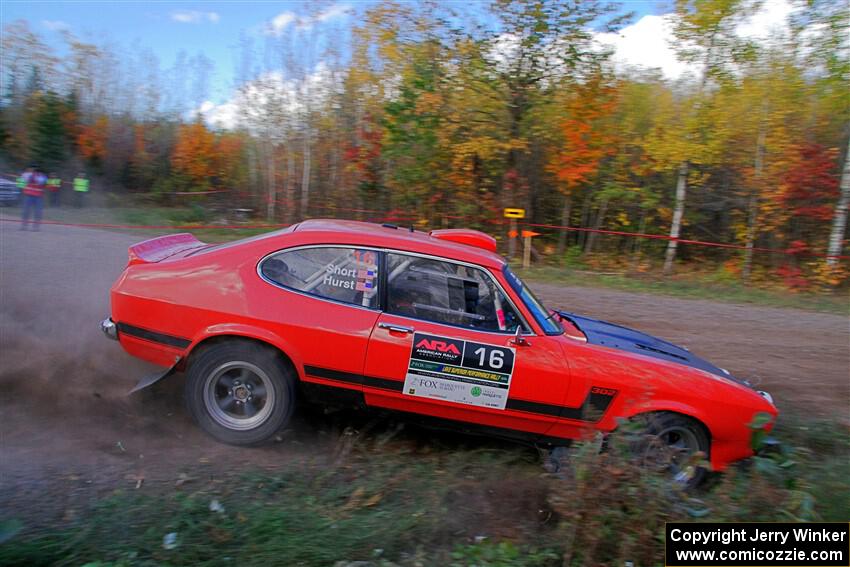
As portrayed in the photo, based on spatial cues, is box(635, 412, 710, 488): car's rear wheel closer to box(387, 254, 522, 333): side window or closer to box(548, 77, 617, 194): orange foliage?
box(387, 254, 522, 333): side window

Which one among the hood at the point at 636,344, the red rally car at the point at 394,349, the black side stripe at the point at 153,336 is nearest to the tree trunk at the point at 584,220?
the hood at the point at 636,344

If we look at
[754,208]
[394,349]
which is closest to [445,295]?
[394,349]

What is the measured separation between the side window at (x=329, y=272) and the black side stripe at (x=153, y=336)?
2.55ft

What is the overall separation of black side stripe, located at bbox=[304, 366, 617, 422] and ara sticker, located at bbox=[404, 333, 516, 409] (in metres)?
0.10

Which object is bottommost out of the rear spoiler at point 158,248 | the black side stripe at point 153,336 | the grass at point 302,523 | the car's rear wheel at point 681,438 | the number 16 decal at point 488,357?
the grass at point 302,523

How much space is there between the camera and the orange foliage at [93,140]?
22656mm

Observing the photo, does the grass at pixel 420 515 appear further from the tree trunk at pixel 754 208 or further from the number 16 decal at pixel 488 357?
the tree trunk at pixel 754 208

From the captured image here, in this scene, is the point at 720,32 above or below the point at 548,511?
above

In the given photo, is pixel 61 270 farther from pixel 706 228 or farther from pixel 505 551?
pixel 706 228

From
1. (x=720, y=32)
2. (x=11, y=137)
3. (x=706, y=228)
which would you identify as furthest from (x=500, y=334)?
(x=11, y=137)

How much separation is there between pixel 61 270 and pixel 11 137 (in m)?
17.1

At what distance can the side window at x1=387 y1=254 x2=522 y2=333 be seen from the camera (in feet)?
14.7

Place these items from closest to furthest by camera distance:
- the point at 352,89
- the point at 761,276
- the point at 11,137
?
the point at 761,276, the point at 352,89, the point at 11,137

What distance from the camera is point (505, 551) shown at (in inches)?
131
